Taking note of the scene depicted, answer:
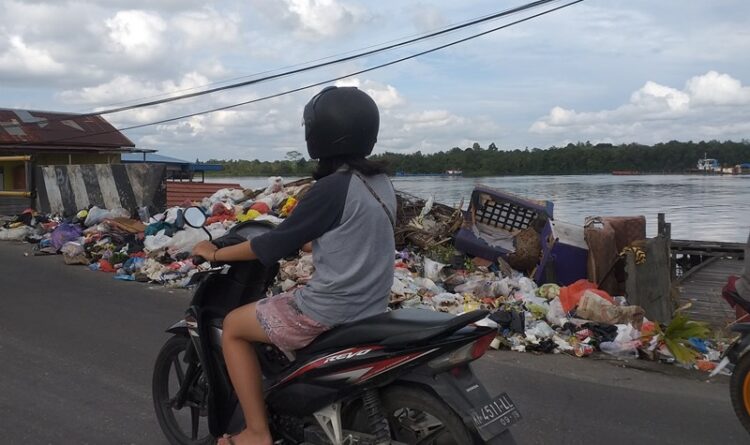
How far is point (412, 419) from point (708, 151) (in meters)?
16.2

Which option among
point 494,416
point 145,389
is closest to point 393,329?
point 494,416

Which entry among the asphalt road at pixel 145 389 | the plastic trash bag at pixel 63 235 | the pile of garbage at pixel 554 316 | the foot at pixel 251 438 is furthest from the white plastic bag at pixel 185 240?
the foot at pixel 251 438

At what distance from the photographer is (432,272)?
9594 millimetres

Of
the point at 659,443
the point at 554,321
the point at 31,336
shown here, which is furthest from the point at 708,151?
the point at 31,336

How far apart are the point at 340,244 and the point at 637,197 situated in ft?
47.7

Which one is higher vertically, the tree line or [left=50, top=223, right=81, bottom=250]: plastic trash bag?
the tree line

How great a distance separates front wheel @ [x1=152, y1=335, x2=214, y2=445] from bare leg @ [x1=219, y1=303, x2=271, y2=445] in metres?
0.52

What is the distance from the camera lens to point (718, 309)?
9.80 meters

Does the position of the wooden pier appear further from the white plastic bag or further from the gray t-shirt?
the white plastic bag

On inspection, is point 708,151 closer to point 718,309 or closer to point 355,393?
point 718,309

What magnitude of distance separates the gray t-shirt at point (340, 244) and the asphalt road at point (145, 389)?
6.07 ft

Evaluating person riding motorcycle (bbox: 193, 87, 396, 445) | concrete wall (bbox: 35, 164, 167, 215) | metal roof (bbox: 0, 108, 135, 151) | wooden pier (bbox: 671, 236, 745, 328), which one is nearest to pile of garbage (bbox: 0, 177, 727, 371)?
concrete wall (bbox: 35, 164, 167, 215)

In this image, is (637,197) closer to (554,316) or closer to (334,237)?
(554,316)

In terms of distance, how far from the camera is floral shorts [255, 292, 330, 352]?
3002 mm
